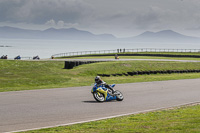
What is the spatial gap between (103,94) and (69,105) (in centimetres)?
204

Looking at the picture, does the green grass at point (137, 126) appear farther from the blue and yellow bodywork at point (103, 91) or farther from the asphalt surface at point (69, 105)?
the blue and yellow bodywork at point (103, 91)

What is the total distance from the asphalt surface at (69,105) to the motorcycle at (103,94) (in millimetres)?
303

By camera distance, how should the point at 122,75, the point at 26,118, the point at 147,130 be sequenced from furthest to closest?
the point at 122,75, the point at 26,118, the point at 147,130

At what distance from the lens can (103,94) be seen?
1555 centimetres

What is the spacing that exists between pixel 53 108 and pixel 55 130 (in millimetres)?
3903

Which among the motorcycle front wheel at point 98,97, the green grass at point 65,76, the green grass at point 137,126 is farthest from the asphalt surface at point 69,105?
the green grass at point 65,76

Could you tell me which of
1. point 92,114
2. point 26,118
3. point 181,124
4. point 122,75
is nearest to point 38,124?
point 26,118

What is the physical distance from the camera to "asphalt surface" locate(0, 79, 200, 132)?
36.2 ft

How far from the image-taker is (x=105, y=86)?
51.7 ft

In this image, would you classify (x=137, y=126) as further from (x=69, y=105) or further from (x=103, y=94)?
(x=103, y=94)

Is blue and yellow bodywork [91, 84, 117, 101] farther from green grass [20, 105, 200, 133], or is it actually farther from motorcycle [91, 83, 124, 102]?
green grass [20, 105, 200, 133]

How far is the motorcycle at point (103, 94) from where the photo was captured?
605 inches

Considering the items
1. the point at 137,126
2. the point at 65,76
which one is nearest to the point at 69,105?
the point at 137,126

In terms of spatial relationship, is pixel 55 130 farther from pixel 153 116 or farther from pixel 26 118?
pixel 153 116
